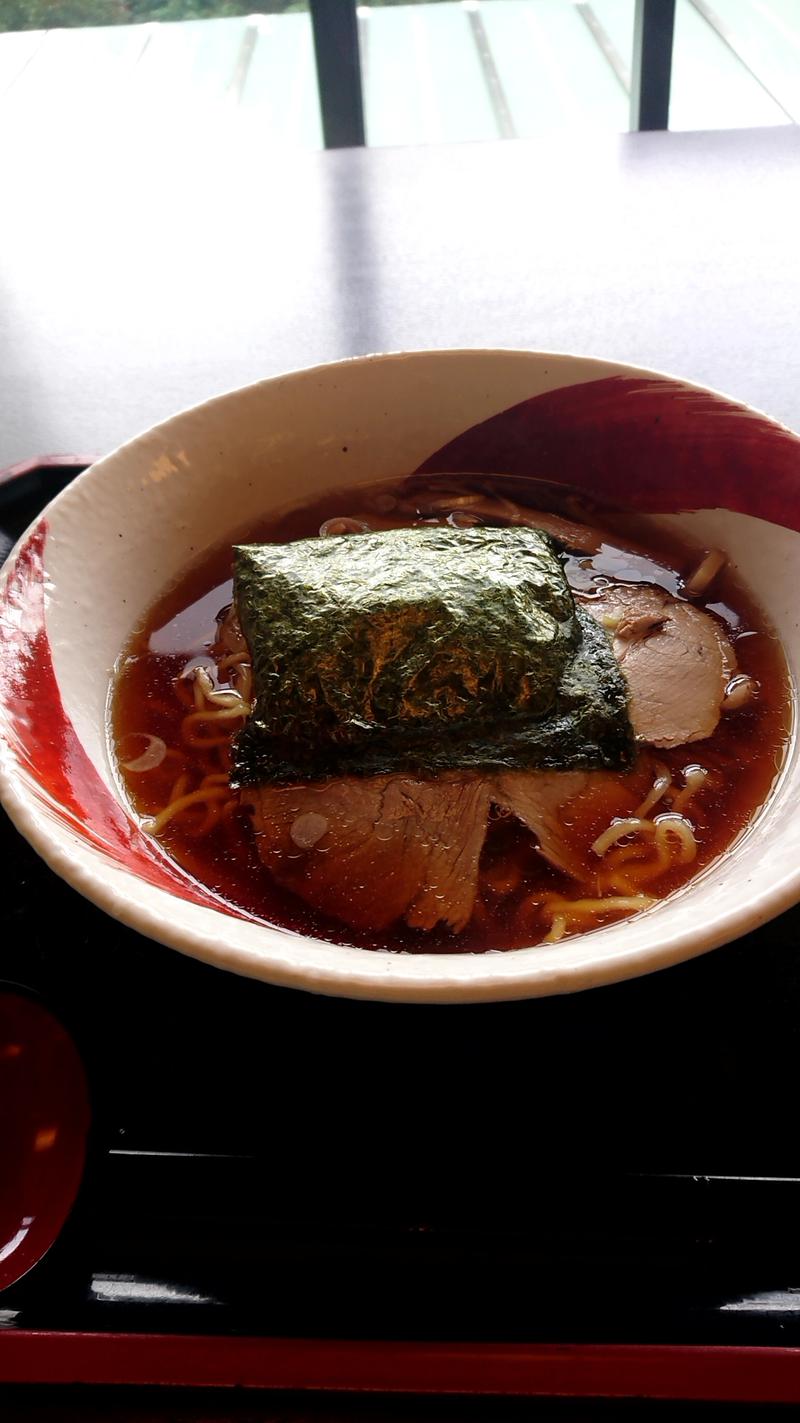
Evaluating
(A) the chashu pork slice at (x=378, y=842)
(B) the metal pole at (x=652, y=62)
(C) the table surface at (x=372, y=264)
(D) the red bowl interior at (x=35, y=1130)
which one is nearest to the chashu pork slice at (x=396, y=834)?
(A) the chashu pork slice at (x=378, y=842)

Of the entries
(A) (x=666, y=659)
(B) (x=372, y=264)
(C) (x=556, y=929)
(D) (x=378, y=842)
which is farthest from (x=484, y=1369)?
(B) (x=372, y=264)

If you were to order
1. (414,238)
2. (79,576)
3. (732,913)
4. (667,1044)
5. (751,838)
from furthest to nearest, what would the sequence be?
(414,238) → (79,576) → (751,838) → (667,1044) → (732,913)

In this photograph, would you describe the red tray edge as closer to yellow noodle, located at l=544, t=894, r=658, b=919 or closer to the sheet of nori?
yellow noodle, located at l=544, t=894, r=658, b=919

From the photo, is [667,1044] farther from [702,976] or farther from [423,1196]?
[423,1196]

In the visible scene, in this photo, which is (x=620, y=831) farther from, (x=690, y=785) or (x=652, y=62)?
(x=652, y=62)

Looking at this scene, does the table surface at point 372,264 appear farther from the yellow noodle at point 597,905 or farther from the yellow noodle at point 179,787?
the yellow noodle at point 597,905

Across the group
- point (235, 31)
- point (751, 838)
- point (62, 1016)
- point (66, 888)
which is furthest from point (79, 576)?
point (235, 31)
